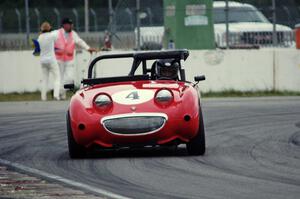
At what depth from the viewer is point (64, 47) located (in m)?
23.5

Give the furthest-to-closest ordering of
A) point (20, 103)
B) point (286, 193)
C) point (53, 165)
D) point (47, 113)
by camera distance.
→ point (20, 103)
point (47, 113)
point (53, 165)
point (286, 193)

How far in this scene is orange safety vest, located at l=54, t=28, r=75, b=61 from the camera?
77.0 feet

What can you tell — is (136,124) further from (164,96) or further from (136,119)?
(164,96)

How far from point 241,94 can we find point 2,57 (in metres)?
5.56

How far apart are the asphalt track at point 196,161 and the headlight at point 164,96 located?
594 millimetres

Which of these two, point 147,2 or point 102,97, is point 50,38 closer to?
point 147,2

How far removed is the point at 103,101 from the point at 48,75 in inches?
466

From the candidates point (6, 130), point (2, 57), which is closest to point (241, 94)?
point (2, 57)

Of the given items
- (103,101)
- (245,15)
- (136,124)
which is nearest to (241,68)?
(245,15)

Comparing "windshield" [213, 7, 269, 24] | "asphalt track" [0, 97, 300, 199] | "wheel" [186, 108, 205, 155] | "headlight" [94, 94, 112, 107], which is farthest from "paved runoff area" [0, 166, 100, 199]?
"windshield" [213, 7, 269, 24]

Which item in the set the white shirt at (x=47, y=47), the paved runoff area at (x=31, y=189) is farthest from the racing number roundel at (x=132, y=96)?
the white shirt at (x=47, y=47)

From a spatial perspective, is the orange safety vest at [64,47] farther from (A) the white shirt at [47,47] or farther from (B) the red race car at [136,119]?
(B) the red race car at [136,119]

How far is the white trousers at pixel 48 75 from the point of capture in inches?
900

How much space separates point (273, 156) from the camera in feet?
37.9
